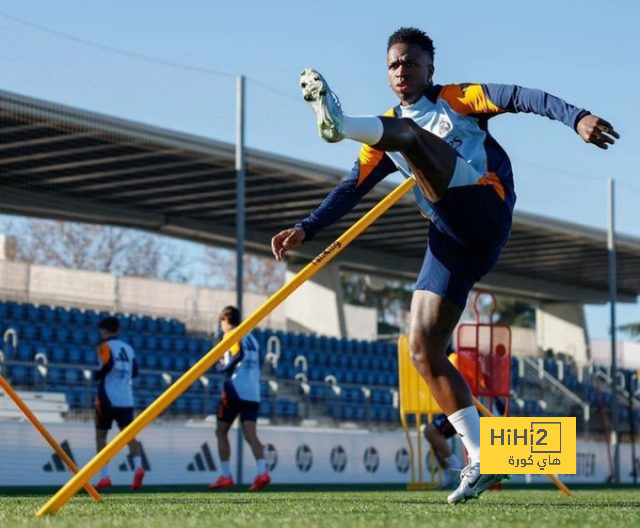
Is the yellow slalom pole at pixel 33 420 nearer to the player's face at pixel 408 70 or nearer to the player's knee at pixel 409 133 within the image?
the player's face at pixel 408 70

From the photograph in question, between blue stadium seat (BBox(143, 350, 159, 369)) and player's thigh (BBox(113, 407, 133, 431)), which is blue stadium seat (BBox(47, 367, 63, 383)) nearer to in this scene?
blue stadium seat (BBox(143, 350, 159, 369))

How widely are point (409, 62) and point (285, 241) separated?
1.06 metres

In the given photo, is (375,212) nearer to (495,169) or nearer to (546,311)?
(495,169)

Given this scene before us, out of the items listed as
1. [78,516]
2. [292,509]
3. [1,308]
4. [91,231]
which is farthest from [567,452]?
[91,231]

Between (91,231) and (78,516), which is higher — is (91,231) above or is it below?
above

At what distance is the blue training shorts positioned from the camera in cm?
619

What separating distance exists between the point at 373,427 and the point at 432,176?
17.7 m

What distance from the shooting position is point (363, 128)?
5383 millimetres

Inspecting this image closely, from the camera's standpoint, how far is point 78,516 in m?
5.86

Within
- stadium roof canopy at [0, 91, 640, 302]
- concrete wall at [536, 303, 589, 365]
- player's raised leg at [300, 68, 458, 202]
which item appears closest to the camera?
player's raised leg at [300, 68, 458, 202]

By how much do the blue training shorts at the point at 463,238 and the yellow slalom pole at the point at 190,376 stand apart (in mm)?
292

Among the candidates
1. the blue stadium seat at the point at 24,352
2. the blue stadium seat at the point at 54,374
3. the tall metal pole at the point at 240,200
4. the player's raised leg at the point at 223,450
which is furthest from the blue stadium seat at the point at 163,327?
the player's raised leg at the point at 223,450

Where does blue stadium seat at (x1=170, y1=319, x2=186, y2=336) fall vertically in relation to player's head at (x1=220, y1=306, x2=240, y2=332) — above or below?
above

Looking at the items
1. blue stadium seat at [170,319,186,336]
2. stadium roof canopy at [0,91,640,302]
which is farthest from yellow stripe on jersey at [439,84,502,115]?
blue stadium seat at [170,319,186,336]
